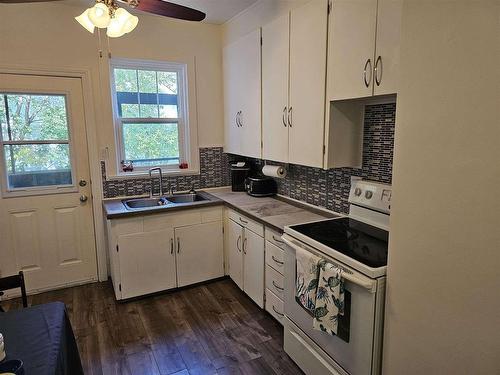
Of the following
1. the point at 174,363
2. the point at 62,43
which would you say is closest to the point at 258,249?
the point at 174,363

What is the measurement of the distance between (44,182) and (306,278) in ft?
8.29

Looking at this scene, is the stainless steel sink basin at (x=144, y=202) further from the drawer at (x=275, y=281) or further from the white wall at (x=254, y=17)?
the white wall at (x=254, y=17)

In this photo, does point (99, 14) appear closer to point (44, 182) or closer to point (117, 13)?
point (117, 13)

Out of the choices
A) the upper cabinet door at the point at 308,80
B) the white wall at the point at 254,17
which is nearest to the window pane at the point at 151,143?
the white wall at the point at 254,17

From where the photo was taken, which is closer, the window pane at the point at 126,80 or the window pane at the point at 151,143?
the window pane at the point at 126,80

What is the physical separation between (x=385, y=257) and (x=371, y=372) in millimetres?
530

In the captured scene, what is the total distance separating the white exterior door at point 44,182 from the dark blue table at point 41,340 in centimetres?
179

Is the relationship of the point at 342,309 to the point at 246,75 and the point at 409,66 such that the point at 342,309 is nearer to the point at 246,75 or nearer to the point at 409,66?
the point at 409,66

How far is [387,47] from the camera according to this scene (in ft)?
5.32

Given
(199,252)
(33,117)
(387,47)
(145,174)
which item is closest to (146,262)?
(199,252)

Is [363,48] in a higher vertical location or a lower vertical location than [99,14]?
lower

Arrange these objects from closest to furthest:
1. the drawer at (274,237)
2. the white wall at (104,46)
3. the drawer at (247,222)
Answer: the drawer at (274,237) < the drawer at (247,222) < the white wall at (104,46)

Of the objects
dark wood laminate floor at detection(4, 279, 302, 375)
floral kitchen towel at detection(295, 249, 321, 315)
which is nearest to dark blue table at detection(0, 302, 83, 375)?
dark wood laminate floor at detection(4, 279, 302, 375)

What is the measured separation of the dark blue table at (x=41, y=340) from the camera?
1.13 m
